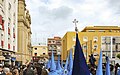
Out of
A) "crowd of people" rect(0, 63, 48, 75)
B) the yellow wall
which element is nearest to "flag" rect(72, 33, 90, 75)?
"crowd of people" rect(0, 63, 48, 75)

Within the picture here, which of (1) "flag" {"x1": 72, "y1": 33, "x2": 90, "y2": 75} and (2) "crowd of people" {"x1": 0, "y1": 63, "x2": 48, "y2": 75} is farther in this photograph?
(2) "crowd of people" {"x1": 0, "y1": 63, "x2": 48, "y2": 75}

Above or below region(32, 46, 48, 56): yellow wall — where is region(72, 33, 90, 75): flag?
below

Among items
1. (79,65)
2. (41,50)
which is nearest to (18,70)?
(79,65)

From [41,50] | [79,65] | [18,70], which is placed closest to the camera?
[79,65]

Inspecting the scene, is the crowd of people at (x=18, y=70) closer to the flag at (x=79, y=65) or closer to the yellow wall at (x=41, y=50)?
the flag at (x=79, y=65)

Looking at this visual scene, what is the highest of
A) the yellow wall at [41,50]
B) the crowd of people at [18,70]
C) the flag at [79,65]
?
the yellow wall at [41,50]

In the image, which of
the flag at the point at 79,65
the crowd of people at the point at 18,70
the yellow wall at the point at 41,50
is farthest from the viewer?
the yellow wall at the point at 41,50

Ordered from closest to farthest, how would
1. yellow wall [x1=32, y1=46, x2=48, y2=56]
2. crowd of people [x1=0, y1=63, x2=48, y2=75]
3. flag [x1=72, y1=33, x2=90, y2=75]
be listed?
flag [x1=72, y1=33, x2=90, y2=75] → crowd of people [x1=0, y1=63, x2=48, y2=75] → yellow wall [x1=32, y1=46, x2=48, y2=56]

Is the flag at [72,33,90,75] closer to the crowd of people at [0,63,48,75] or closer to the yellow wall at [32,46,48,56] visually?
the crowd of people at [0,63,48,75]

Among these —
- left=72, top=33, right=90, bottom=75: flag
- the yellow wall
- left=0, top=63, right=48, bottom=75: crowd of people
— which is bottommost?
left=0, top=63, right=48, bottom=75: crowd of people

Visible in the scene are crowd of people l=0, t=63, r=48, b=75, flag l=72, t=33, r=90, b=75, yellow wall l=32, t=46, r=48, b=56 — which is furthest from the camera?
yellow wall l=32, t=46, r=48, b=56

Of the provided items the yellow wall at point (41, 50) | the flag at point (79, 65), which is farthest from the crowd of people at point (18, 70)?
the yellow wall at point (41, 50)

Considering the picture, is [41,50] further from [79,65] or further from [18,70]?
[79,65]

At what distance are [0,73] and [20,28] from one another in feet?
211
